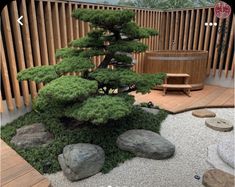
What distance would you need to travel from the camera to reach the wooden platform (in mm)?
2361

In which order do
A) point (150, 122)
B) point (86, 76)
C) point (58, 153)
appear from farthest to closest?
1. point (150, 122)
2. point (86, 76)
3. point (58, 153)

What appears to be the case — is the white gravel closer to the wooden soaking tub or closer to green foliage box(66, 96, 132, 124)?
green foliage box(66, 96, 132, 124)

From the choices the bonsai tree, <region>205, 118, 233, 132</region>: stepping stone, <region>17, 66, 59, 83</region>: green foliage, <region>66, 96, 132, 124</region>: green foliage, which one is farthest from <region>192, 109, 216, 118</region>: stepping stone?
<region>17, 66, 59, 83</region>: green foliage

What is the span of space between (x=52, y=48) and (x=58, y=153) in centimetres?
221

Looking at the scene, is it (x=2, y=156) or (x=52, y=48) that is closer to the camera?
(x=2, y=156)

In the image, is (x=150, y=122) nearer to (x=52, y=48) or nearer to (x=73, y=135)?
(x=73, y=135)

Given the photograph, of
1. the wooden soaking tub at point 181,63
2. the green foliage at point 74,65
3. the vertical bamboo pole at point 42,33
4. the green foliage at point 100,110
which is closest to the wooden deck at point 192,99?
the wooden soaking tub at point 181,63

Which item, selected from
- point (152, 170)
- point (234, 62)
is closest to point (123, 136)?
point (152, 170)

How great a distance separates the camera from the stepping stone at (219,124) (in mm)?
3817

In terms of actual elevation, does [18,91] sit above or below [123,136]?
above

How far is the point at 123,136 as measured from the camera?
10.7 ft

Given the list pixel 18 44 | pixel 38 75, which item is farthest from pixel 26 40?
pixel 38 75

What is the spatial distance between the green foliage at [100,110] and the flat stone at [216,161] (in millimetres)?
1339

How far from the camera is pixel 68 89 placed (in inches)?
112
